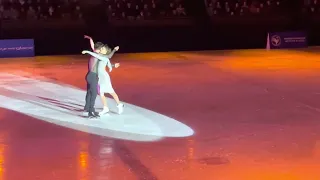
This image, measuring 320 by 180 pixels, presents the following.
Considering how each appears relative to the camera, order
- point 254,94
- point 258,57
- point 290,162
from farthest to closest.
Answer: point 258,57, point 254,94, point 290,162

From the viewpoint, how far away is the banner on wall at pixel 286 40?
2341 cm

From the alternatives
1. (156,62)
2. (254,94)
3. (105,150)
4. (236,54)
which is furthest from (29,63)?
(105,150)

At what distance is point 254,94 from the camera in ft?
41.7

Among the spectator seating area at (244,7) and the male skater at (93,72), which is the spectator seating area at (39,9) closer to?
the spectator seating area at (244,7)

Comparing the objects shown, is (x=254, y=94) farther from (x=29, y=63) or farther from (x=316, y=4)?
(x=316, y=4)

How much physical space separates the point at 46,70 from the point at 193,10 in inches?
427

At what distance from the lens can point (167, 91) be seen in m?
13.3

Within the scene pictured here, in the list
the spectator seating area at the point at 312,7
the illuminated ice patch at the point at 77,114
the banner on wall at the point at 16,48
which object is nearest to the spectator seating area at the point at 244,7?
the spectator seating area at the point at 312,7

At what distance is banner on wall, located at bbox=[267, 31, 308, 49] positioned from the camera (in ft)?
76.8

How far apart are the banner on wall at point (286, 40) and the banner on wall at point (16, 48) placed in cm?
956

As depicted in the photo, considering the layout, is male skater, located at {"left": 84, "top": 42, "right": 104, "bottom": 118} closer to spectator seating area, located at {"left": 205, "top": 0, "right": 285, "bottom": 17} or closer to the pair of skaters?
the pair of skaters

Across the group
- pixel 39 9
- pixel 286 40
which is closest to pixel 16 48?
pixel 39 9

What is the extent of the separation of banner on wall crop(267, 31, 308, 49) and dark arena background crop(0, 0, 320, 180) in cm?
4

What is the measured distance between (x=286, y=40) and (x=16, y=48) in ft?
35.7
